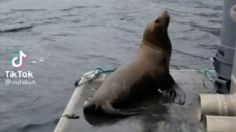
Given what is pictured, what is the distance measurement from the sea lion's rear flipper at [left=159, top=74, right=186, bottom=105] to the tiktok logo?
14.4ft

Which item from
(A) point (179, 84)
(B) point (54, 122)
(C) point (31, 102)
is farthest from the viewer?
(C) point (31, 102)

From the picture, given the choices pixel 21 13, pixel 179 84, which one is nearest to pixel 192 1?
pixel 21 13

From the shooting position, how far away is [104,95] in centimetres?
555

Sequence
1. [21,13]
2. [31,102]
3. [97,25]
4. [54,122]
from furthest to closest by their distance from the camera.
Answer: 1. [21,13]
2. [97,25]
3. [31,102]
4. [54,122]

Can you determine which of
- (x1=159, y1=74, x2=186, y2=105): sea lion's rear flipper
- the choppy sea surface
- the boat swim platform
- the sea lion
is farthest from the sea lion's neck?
the choppy sea surface

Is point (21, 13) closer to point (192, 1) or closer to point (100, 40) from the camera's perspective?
point (100, 40)

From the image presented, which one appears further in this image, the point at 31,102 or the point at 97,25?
the point at 97,25

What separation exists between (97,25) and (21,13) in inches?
91.1

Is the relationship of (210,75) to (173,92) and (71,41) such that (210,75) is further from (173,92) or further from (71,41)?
(71,41)

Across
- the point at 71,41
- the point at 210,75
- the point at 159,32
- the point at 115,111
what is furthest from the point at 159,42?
the point at 71,41

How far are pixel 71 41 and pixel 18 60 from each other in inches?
67.1

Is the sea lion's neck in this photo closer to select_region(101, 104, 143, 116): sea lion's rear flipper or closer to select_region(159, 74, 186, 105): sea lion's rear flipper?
select_region(159, 74, 186, 105): sea lion's rear flipper

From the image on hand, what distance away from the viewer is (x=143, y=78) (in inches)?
230

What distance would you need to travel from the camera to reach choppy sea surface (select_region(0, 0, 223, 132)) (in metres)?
7.97
